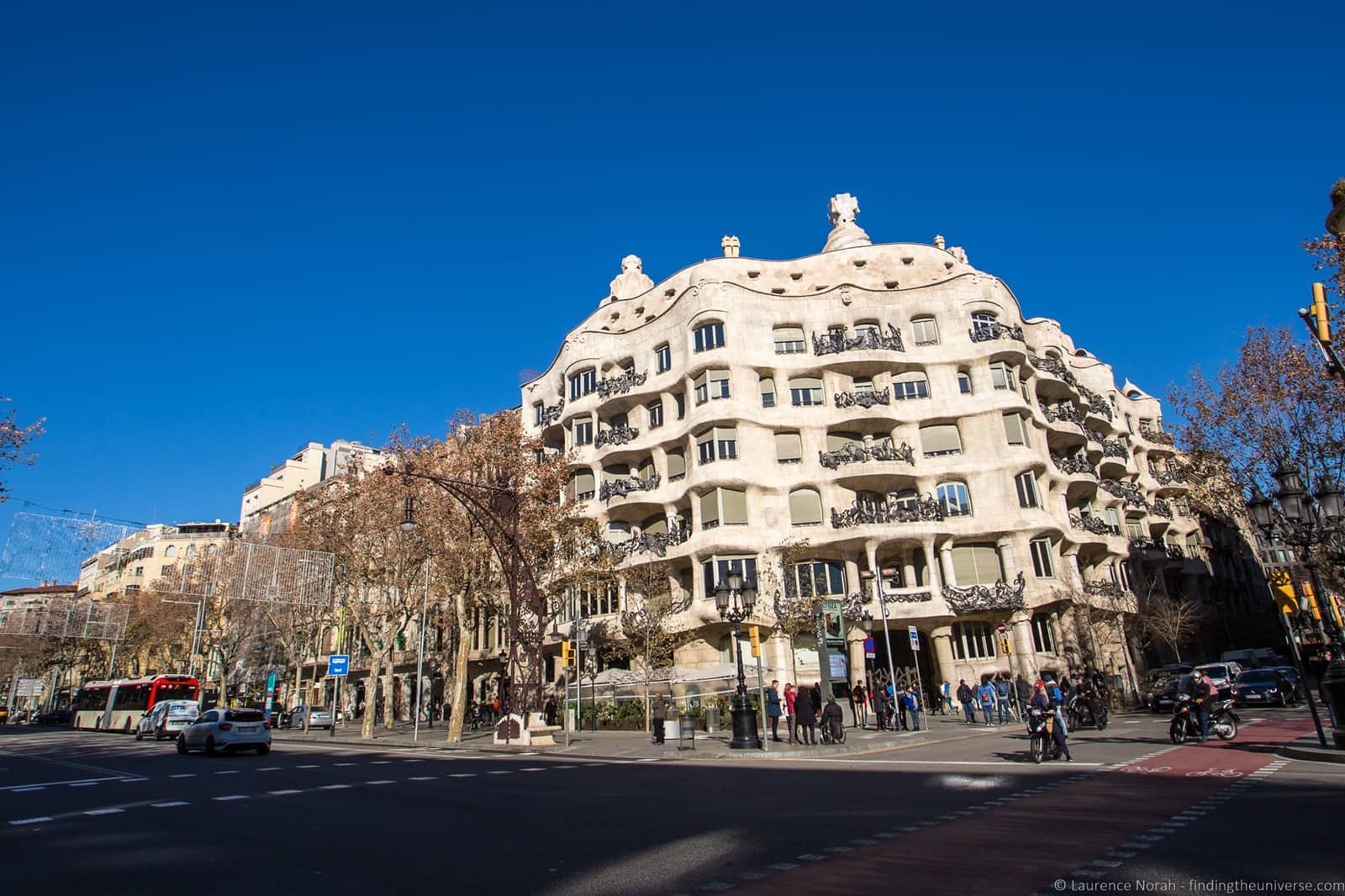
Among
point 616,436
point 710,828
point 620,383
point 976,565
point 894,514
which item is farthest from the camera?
point 620,383

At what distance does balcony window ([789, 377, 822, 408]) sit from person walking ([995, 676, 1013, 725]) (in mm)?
16205

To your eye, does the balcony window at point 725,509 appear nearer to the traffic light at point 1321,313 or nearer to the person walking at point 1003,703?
the person walking at point 1003,703

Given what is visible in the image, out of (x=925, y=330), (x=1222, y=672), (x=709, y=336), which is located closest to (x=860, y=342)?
(x=925, y=330)

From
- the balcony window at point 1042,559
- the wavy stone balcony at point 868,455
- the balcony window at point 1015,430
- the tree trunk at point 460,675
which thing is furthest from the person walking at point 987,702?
the tree trunk at point 460,675

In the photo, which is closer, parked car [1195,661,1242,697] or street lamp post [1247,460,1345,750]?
street lamp post [1247,460,1345,750]

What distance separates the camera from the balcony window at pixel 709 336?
39688 millimetres

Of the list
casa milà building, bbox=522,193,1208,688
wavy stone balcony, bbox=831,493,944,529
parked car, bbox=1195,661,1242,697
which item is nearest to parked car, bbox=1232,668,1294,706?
parked car, bbox=1195,661,1242,697

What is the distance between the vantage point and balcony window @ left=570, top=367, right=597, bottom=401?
4497 centimetres

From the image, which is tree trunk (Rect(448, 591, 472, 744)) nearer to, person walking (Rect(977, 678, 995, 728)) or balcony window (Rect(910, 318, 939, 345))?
person walking (Rect(977, 678, 995, 728))

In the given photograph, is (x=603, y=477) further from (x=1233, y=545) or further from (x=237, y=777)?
(x=1233, y=545)

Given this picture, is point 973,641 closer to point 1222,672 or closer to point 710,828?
point 1222,672

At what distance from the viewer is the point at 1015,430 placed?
122 feet

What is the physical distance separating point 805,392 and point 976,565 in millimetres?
11925

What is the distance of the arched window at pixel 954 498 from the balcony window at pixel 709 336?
13.3 m
